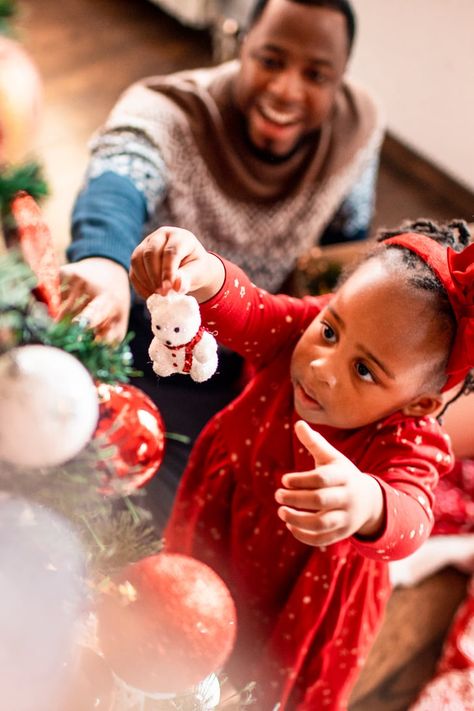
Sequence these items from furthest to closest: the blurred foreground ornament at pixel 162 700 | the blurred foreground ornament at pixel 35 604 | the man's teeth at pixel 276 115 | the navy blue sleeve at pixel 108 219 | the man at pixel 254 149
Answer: the man's teeth at pixel 276 115 < the man at pixel 254 149 < the navy blue sleeve at pixel 108 219 < the blurred foreground ornament at pixel 162 700 < the blurred foreground ornament at pixel 35 604

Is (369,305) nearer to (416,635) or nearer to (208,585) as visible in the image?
(208,585)

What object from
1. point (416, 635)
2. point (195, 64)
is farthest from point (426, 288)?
point (195, 64)

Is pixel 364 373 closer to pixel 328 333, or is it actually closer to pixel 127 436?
pixel 328 333

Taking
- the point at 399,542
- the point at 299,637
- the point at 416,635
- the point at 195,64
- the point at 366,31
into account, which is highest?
the point at 399,542

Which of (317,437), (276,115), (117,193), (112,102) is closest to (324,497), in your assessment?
(317,437)

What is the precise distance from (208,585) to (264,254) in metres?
0.56

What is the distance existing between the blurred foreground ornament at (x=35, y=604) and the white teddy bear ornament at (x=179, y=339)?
0.28 feet

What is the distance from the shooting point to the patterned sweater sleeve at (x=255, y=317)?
47 cm

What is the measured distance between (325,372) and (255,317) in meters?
0.08

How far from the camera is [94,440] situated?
0.41 m

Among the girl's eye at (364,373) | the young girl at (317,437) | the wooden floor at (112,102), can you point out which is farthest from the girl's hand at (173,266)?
the wooden floor at (112,102)

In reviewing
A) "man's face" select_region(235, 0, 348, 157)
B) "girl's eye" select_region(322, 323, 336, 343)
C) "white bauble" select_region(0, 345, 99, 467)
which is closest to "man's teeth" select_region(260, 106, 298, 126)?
"man's face" select_region(235, 0, 348, 157)

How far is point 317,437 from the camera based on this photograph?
400mm

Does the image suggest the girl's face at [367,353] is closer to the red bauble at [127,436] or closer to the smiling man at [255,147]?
the red bauble at [127,436]
